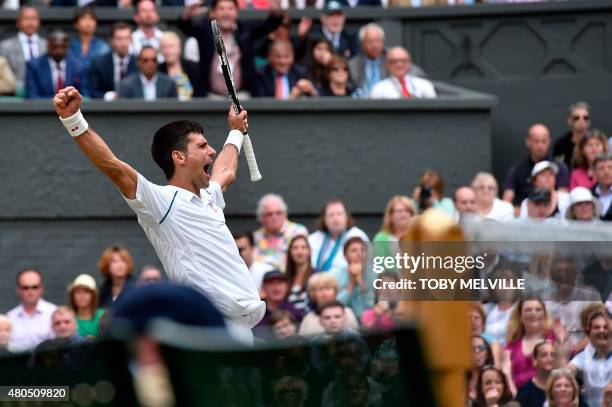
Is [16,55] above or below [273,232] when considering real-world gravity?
above

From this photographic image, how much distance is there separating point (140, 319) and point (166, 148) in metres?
4.28

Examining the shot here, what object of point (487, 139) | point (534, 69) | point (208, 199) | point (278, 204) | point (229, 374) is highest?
point (534, 69)

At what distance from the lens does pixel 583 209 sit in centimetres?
1268

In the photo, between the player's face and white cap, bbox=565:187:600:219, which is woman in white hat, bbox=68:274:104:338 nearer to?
white cap, bbox=565:187:600:219

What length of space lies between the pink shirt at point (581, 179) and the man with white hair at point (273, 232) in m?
2.61

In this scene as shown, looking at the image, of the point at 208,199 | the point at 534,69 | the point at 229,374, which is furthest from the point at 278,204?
the point at 229,374

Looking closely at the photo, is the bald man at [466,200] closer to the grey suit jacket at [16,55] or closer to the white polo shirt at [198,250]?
the grey suit jacket at [16,55]

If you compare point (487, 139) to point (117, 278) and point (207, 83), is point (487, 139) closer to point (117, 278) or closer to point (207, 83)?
point (207, 83)

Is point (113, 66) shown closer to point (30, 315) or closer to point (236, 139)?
point (30, 315)

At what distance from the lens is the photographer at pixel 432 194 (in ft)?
43.1

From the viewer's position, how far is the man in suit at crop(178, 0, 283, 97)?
14.9 meters

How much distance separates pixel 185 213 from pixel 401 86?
8.11 m

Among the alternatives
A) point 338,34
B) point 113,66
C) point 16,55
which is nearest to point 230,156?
point 113,66

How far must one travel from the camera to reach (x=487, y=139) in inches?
593
